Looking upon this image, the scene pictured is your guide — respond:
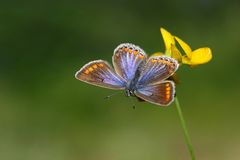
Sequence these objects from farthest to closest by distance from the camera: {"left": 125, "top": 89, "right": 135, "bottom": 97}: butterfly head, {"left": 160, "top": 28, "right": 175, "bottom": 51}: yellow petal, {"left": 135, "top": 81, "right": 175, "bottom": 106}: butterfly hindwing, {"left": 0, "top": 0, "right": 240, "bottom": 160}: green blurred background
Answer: {"left": 0, "top": 0, "right": 240, "bottom": 160}: green blurred background, {"left": 160, "top": 28, "right": 175, "bottom": 51}: yellow petal, {"left": 125, "top": 89, "right": 135, "bottom": 97}: butterfly head, {"left": 135, "top": 81, "right": 175, "bottom": 106}: butterfly hindwing

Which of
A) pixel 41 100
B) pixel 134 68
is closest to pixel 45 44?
pixel 41 100

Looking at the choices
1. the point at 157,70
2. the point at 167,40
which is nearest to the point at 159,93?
the point at 157,70

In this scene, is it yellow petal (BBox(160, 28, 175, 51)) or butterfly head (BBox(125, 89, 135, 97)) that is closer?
butterfly head (BBox(125, 89, 135, 97))

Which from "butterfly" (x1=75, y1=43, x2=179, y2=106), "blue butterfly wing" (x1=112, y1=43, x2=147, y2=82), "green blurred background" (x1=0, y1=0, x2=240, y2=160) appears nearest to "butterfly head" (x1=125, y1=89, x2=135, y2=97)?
"butterfly" (x1=75, y1=43, x2=179, y2=106)

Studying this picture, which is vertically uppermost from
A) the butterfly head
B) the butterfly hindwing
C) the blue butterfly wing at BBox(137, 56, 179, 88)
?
the blue butterfly wing at BBox(137, 56, 179, 88)

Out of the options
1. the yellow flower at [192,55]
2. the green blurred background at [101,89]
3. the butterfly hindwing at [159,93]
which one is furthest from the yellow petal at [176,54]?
the green blurred background at [101,89]

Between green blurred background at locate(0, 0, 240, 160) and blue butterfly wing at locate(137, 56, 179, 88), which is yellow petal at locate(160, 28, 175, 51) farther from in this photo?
green blurred background at locate(0, 0, 240, 160)

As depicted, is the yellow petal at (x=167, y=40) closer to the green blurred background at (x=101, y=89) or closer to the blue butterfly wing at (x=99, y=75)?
the blue butterfly wing at (x=99, y=75)
